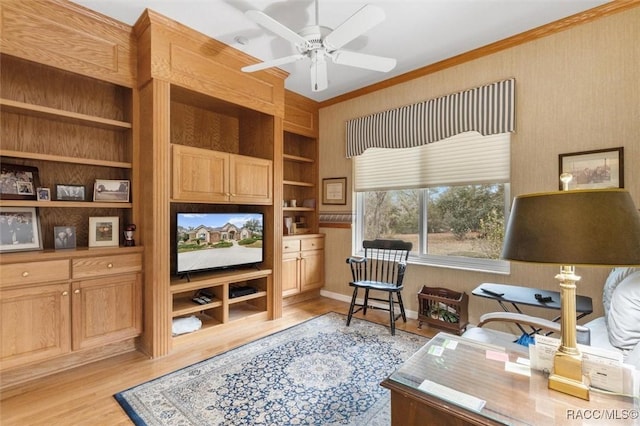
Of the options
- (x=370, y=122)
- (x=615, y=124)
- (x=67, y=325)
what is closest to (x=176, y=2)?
(x=370, y=122)

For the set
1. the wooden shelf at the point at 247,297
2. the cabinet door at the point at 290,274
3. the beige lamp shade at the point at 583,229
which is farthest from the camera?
the cabinet door at the point at 290,274

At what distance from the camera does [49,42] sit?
2.24 m

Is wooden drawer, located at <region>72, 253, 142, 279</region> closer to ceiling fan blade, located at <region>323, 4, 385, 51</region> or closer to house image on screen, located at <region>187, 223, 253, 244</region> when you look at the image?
house image on screen, located at <region>187, 223, 253, 244</region>

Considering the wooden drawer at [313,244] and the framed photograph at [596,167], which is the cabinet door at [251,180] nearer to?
the wooden drawer at [313,244]

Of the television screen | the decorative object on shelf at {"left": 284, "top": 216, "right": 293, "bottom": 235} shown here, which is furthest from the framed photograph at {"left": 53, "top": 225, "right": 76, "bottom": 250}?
the decorative object on shelf at {"left": 284, "top": 216, "right": 293, "bottom": 235}

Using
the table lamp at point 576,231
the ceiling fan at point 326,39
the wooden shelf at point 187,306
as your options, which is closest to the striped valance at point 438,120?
the ceiling fan at point 326,39

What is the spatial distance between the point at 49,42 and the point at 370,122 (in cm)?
309

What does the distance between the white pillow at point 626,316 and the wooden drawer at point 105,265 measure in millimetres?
3322

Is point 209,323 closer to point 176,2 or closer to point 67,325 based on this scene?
point 67,325

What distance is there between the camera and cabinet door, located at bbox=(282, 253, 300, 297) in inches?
150

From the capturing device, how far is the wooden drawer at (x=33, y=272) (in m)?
2.00

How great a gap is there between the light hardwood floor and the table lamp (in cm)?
224

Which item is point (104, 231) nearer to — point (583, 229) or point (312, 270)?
point (312, 270)

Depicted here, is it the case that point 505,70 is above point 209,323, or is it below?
above
